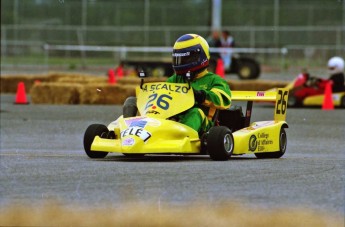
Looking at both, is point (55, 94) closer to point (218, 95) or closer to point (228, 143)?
point (218, 95)

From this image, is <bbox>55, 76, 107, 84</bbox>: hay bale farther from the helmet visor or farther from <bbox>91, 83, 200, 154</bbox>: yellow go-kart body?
<bbox>91, 83, 200, 154</bbox>: yellow go-kart body

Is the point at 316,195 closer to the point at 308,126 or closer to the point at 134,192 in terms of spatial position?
the point at 134,192

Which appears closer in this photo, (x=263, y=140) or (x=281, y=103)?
(x=263, y=140)

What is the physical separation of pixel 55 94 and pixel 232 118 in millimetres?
11239

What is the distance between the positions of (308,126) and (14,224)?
11188mm

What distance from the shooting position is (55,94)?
2184cm

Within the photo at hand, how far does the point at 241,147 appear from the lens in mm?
10375

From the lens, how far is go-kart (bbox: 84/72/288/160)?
9727mm

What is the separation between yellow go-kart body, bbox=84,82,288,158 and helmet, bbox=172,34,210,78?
1.55 feet

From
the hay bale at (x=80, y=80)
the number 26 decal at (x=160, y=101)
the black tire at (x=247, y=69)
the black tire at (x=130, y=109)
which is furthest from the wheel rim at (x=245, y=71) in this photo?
the number 26 decal at (x=160, y=101)

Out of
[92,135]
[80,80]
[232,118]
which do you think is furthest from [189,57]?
[80,80]

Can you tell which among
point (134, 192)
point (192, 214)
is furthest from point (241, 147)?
point (192, 214)

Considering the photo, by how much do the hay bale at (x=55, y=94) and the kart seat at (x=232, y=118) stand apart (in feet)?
35.8

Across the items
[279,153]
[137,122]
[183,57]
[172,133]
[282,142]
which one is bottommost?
[279,153]
